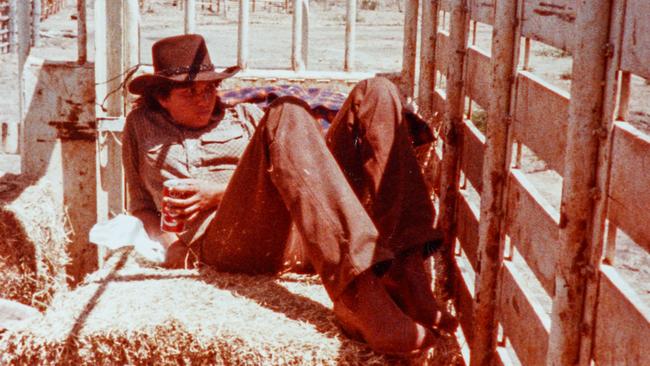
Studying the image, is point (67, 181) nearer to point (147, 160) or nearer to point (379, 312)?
point (147, 160)

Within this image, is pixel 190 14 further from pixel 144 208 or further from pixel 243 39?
pixel 144 208

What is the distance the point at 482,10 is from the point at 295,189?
4.05ft

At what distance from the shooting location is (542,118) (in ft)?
8.38

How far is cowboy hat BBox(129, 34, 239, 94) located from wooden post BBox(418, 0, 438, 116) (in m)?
1.42

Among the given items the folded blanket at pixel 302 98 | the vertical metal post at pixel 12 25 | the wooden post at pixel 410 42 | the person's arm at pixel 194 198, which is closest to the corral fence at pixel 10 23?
the vertical metal post at pixel 12 25

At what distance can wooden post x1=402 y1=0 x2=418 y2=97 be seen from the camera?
17.5 feet

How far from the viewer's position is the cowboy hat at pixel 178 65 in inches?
146

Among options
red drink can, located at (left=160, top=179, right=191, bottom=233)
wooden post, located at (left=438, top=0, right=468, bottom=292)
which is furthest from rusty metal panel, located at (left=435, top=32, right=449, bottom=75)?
red drink can, located at (left=160, top=179, right=191, bottom=233)

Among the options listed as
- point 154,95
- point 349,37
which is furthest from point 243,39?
point 154,95

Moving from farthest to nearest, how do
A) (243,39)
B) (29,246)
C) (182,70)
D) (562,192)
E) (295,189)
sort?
(243,39) → (29,246) → (182,70) → (295,189) → (562,192)

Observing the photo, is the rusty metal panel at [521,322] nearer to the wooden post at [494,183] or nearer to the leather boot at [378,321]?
the wooden post at [494,183]

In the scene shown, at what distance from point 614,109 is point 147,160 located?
227cm

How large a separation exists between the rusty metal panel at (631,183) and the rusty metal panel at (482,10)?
1537mm

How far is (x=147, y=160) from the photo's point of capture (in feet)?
12.3
